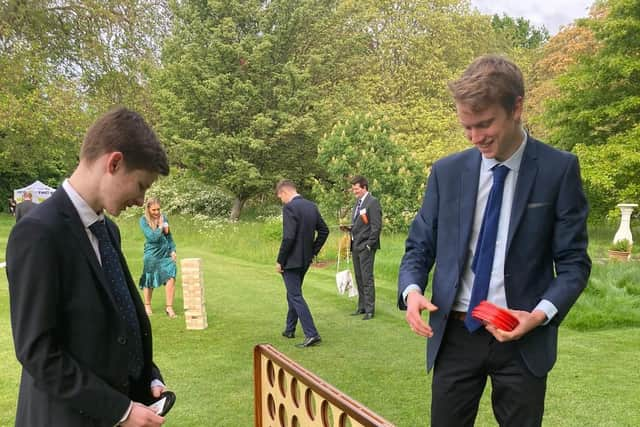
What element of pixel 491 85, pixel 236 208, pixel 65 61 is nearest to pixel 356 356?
pixel 491 85

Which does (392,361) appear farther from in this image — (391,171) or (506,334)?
(391,171)

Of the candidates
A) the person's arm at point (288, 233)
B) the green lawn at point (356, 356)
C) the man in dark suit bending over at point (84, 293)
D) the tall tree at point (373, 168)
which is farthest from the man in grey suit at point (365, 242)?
the tall tree at point (373, 168)

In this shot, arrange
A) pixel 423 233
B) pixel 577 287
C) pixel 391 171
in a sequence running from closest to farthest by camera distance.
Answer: pixel 577 287
pixel 423 233
pixel 391 171

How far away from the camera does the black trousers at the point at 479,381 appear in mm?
2129

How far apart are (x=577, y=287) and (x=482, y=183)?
562mm

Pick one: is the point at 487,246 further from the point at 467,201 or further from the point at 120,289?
the point at 120,289

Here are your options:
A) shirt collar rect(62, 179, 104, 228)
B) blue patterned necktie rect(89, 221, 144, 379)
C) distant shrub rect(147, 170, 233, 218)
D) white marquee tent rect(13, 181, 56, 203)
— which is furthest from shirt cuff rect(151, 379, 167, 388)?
white marquee tent rect(13, 181, 56, 203)

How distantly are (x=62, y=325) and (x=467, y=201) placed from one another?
5.33ft

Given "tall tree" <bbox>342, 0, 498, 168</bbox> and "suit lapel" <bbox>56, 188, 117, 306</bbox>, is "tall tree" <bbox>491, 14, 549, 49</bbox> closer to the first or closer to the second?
"tall tree" <bbox>342, 0, 498, 168</bbox>

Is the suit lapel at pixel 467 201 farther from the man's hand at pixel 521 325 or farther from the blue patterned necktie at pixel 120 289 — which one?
the blue patterned necktie at pixel 120 289

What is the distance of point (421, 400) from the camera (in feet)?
15.4

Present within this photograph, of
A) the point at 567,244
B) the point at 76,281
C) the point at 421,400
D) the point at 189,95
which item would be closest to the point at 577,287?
the point at 567,244

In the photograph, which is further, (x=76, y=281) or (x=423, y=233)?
(x=423, y=233)

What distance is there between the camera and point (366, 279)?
25.8 ft
